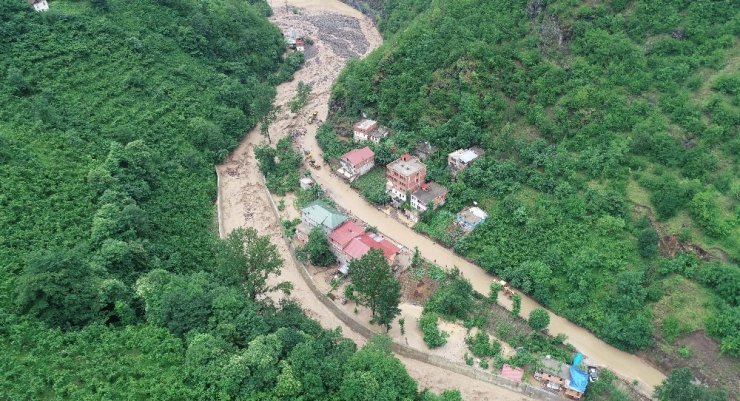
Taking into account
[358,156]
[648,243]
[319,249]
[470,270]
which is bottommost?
[470,270]

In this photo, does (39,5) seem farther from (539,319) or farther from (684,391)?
(684,391)

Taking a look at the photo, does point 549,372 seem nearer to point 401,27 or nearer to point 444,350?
point 444,350

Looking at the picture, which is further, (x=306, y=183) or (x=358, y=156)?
(x=358, y=156)

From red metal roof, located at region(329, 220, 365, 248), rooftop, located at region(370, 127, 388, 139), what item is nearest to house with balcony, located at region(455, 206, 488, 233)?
red metal roof, located at region(329, 220, 365, 248)

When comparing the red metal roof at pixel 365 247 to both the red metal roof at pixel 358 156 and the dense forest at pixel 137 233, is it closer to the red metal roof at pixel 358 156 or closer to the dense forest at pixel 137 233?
the dense forest at pixel 137 233

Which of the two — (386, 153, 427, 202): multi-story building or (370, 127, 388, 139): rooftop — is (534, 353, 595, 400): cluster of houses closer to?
(386, 153, 427, 202): multi-story building

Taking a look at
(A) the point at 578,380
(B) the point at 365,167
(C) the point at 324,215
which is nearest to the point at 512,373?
(A) the point at 578,380

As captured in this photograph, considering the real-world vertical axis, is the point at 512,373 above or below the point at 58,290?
below
